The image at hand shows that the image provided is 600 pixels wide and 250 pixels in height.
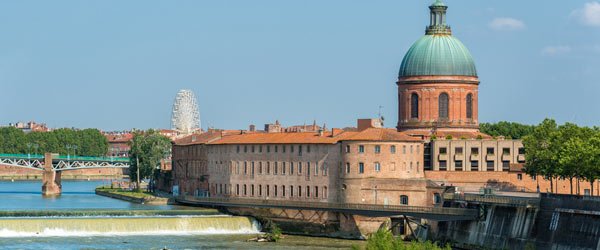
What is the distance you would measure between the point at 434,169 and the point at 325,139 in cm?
1855

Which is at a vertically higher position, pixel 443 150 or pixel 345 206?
pixel 443 150

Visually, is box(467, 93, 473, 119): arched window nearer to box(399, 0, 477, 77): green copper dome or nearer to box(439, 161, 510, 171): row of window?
box(399, 0, 477, 77): green copper dome

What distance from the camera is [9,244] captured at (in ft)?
337

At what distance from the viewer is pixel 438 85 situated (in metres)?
150

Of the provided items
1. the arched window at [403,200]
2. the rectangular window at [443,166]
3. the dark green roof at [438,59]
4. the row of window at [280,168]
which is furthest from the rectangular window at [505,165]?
the arched window at [403,200]

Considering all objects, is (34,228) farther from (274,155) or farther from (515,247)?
(515,247)

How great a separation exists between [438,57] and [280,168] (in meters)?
28.6

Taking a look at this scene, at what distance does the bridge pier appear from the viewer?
7210 inches

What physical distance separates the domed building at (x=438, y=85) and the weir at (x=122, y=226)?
3801 cm

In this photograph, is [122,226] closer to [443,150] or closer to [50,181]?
[443,150]

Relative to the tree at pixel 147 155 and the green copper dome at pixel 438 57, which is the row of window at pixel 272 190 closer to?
the green copper dome at pixel 438 57

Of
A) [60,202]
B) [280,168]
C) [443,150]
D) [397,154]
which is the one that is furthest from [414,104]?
[60,202]

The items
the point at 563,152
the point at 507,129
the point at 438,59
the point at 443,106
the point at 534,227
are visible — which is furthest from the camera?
the point at 507,129

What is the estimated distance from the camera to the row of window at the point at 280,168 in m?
124
